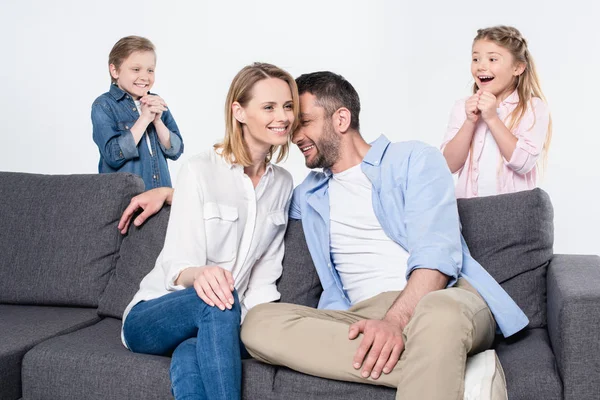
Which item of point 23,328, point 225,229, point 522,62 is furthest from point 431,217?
point 23,328

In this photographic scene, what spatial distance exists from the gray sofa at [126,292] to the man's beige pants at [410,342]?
56 millimetres

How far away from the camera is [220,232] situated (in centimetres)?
221

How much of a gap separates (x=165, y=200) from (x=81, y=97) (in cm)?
265

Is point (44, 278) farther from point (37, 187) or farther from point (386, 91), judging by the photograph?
point (386, 91)

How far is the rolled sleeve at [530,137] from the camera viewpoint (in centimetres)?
270

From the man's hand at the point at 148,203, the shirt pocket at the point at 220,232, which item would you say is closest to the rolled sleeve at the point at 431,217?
the shirt pocket at the point at 220,232

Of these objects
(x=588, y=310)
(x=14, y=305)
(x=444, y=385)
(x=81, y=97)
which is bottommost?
(x=14, y=305)

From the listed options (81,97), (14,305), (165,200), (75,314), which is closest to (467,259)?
(165,200)

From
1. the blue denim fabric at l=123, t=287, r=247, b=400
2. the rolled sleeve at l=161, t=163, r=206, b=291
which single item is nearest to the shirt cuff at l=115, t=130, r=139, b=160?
the rolled sleeve at l=161, t=163, r=206, b=291

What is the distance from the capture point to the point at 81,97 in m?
4.98

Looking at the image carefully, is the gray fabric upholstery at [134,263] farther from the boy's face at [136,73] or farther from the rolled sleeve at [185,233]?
the boy's face at [136,73]

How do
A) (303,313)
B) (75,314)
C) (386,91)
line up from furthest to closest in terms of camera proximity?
(386,91) → (75,314) → (303,313)

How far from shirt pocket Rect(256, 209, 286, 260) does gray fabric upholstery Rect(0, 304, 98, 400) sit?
653 mm

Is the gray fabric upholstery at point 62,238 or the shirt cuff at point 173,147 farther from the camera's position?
the shirt cuff at point 173,147
